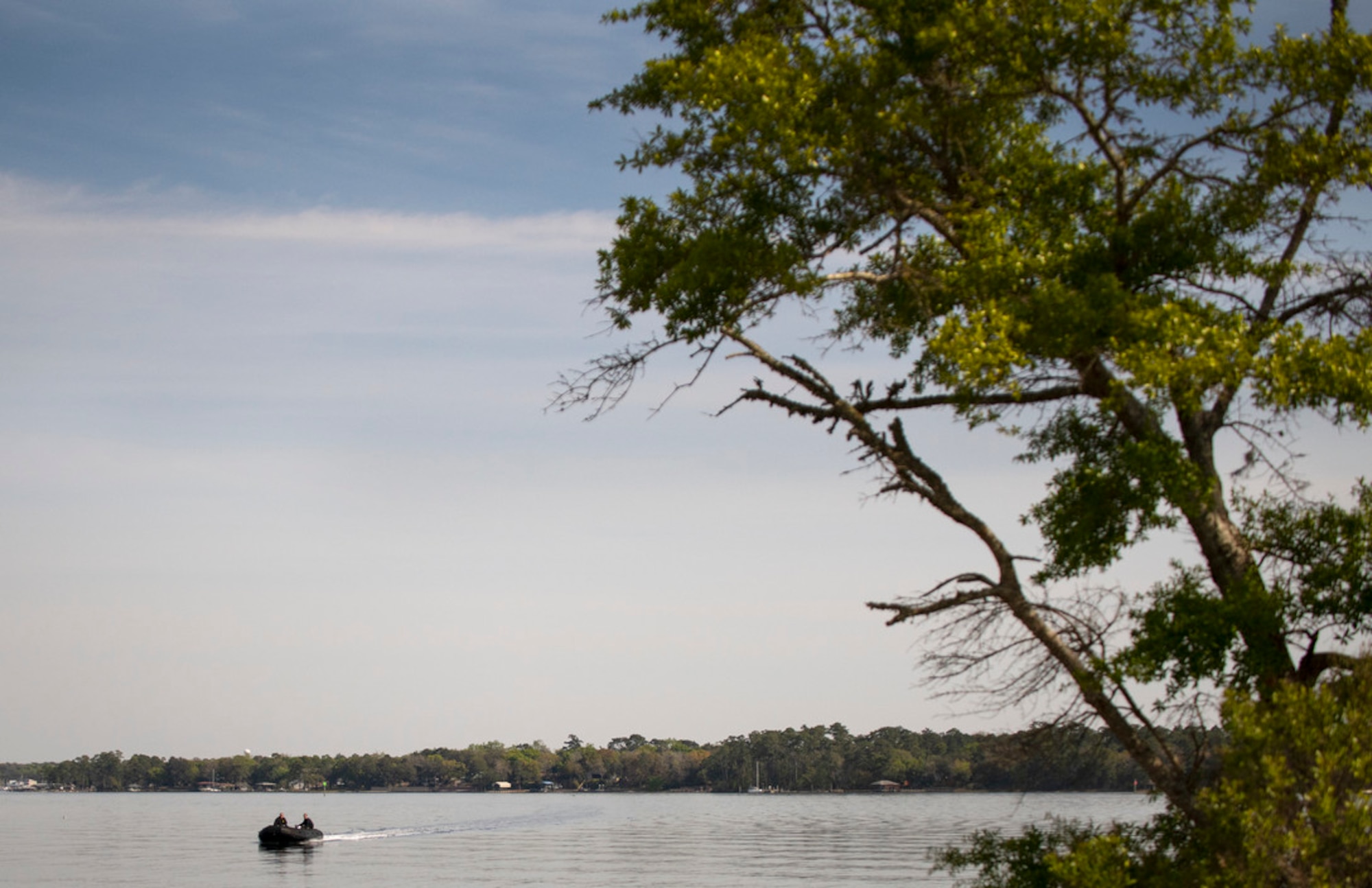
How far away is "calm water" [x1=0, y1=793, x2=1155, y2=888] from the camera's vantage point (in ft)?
Answer: 175

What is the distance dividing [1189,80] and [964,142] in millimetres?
1716

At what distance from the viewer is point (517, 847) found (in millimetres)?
73750

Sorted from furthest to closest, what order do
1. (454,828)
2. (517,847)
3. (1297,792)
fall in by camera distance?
(454,828) < (517,847) < (1297,792)

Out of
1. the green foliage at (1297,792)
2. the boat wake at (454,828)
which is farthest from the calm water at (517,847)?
the green foliage at (1297,792)

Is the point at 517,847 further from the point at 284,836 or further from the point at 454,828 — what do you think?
the point at 454,828

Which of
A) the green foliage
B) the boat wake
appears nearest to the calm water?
the boat wake

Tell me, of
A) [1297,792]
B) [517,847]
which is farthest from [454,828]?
[1297,792]

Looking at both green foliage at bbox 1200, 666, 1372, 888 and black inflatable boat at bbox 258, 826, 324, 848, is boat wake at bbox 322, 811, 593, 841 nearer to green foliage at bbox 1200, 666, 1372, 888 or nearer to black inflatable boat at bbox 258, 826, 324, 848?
black inflatable boat at bbox 258, 826, 324, 848

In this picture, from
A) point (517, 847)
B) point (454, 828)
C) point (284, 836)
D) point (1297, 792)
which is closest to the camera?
point (1297, 792)

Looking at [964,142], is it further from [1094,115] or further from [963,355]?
[963,355]

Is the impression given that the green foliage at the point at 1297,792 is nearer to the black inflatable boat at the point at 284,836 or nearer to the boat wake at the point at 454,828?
the black inflatable boat at the point at 284,836

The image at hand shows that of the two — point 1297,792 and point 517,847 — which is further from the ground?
point 1297,792

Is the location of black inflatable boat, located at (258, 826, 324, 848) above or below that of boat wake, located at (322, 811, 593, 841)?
above

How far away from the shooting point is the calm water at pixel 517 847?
53.3 metres
